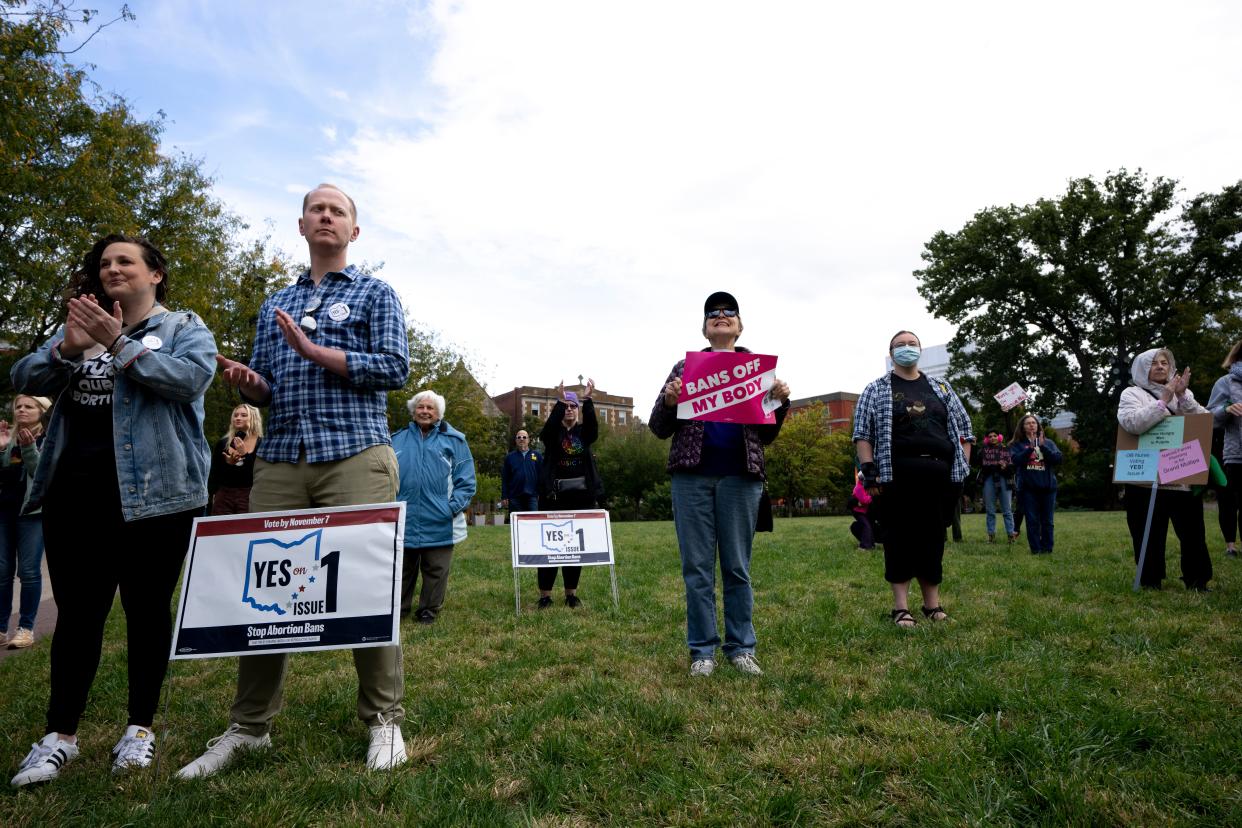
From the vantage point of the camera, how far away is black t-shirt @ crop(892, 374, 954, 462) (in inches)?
215

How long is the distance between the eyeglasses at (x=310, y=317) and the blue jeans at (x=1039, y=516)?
10.5 m

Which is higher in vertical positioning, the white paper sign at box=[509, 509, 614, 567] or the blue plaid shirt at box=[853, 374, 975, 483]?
the blue plaid shirt at box=[853, 374, 975, 483]

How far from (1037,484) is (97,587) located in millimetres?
11308

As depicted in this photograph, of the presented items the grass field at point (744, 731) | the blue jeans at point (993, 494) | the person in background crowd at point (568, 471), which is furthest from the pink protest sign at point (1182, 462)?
the blue jeans at point (993, 494)

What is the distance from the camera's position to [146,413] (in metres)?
3.16

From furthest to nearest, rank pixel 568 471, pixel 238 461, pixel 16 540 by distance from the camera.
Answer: pixel 568 471, pixel 238 461, pixel 16 540

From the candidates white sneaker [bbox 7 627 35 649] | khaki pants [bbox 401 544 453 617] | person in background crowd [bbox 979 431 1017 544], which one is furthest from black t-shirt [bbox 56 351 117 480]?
person in background crowd [bbox 979 431 1017 544]

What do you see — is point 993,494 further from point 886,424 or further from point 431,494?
point 431,494

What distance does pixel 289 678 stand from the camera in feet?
14.6

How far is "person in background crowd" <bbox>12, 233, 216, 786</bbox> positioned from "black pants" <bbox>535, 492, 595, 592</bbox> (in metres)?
4.41

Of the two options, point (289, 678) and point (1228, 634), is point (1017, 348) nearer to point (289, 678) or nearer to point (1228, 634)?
point (1228, 634)

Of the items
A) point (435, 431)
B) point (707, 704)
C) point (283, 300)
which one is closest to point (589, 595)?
point (435, 431)

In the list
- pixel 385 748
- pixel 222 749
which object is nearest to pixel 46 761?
pixel 222 749

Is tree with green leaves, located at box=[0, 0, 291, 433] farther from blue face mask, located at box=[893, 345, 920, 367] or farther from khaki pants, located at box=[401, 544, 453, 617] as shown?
blue face mask, located at box=[893, 345, 920, 367]
